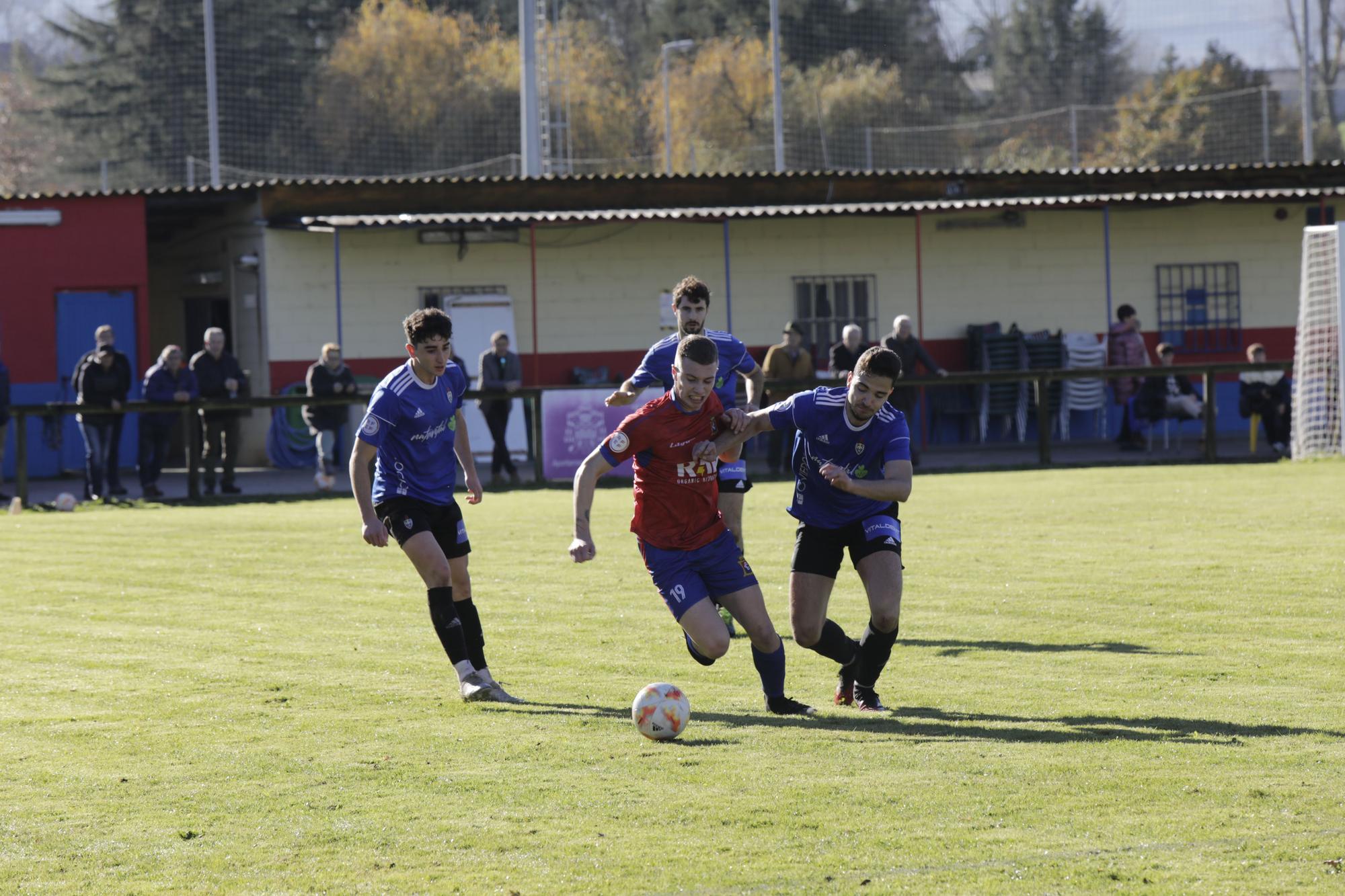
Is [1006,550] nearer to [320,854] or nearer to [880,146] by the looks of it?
[320,854]

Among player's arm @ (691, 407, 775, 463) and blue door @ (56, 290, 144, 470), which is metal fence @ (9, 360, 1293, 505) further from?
player's arm @ (691, 407, 775, 463)

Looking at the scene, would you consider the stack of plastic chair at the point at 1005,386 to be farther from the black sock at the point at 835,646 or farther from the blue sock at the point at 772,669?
the blue sock at the point at 772,669

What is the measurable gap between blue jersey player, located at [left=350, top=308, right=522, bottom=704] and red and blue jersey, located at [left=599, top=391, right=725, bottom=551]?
1.06 m

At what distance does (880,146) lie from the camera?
55.8 metres

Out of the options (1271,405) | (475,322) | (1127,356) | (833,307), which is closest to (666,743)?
(1271,405)

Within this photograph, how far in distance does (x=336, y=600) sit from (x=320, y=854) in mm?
6084

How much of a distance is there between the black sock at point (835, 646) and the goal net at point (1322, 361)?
14415mm

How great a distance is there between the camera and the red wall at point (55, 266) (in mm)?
23688

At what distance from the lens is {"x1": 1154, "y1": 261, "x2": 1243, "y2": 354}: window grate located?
26.9 m

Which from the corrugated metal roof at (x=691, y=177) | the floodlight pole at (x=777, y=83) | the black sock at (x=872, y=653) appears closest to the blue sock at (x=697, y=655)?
the black sock at (x=872, y=653)

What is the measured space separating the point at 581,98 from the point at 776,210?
3549 centimetres

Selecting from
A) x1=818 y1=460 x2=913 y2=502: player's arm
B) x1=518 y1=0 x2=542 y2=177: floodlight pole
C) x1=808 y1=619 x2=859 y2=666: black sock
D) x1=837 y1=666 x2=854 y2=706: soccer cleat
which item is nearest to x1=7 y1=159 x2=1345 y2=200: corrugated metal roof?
x1=518 y1=0 x2=542 y2=177: floodlight pole

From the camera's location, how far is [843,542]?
8.06 metres

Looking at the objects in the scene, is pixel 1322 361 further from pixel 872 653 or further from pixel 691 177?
pixel 872 653
